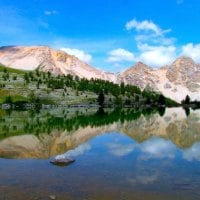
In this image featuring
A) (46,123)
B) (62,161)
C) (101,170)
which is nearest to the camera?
(101,170)

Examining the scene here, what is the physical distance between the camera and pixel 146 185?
33.0 metres

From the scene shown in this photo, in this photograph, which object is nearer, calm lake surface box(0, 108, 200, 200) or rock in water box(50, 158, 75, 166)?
calm lake surface box(0, 108, 200, 200)

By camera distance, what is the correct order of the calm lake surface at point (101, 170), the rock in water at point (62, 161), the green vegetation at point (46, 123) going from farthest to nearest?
the green vegetation at point (46, 123), the rock in water at point (62, 161), the calm lake surface at point (101, 170)

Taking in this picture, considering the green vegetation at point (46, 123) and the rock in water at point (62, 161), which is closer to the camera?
the rock in water at point (62, 161)

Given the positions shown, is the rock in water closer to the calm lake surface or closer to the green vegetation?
the calm lake surface

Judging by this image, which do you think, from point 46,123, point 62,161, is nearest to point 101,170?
point 62,161

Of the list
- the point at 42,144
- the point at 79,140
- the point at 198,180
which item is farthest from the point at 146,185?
the point at 79,140

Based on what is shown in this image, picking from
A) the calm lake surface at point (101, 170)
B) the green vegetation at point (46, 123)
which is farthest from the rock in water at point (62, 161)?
the green vegetation at point (46, 123)

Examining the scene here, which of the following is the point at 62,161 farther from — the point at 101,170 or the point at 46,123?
the point at 46,123

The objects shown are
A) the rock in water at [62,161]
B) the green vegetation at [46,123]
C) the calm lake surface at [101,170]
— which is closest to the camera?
the calm lake surface at [101,170]

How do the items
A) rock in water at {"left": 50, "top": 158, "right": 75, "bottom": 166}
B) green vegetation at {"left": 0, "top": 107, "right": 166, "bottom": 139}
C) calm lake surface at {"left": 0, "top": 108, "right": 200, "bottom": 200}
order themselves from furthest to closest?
1. green vegetation at {"left": 0, "top": 107, "right": 166, "bottom": 139}
2. rock in water at {"left": 50, "top": 158, "right": 75, "bottom": 166}
3. calm lake surface at {"left": 0, "top": 108, "right": 200, "bottom": 200}

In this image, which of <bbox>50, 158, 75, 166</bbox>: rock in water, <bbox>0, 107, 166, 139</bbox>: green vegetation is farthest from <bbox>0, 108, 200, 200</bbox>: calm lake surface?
<bbox>0, 107, 166, 139</bbox>: green vegetation

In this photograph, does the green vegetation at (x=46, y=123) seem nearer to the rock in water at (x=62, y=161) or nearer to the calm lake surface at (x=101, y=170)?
the calm lake surface at (x=101, y=170)

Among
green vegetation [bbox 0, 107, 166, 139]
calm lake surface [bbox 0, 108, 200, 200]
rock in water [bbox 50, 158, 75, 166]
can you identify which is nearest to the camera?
calm lake surface [bbox 0, 108, 200, 200]
